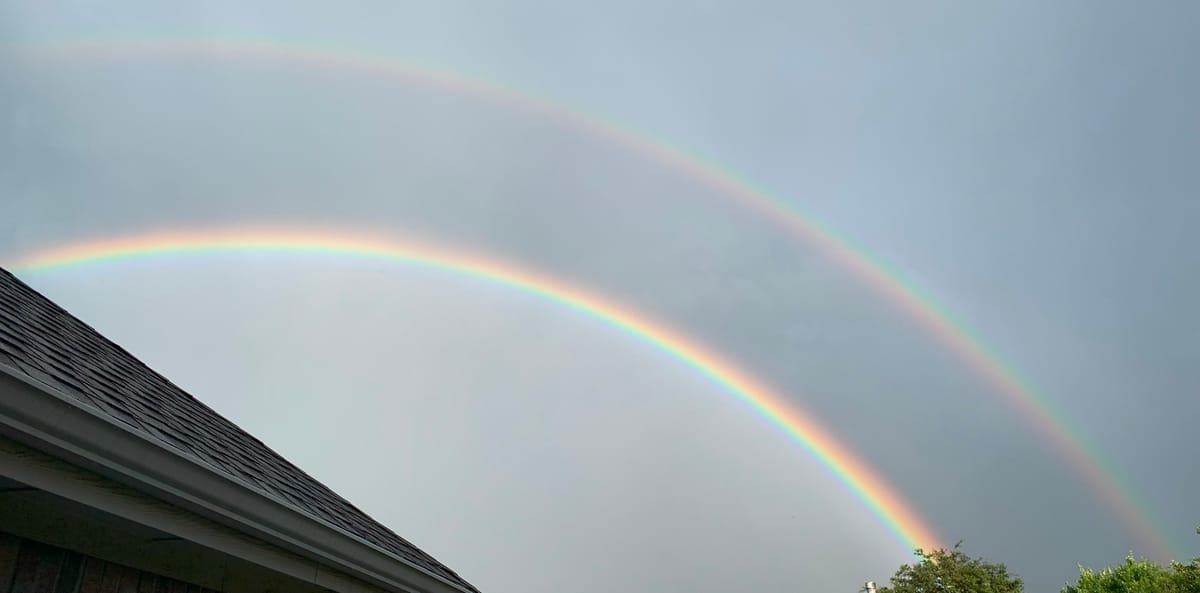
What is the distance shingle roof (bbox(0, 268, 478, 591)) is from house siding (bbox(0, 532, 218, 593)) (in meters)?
0.61

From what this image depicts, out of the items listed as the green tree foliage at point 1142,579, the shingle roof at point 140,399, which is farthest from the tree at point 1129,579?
Answer: the shingle roof at point 140,399

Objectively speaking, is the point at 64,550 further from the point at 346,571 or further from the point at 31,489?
the point at 346,571

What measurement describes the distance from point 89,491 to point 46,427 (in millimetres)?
462

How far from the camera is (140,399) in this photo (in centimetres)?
555

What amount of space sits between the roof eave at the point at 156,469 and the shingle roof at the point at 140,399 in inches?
5.3

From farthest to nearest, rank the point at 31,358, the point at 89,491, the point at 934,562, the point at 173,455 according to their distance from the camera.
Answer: the point at 934,562
the point at 31,358
the point at 173,455
the point at 89,491

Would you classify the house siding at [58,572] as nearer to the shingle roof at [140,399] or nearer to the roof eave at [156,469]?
the roof eave at [156,469]

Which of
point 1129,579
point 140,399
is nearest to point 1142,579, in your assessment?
point 1129,579

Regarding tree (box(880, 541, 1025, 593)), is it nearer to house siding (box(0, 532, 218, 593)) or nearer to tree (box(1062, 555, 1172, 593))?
tree (box(1062, 555, 1172, 593))

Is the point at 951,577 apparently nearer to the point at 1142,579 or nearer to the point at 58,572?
the point at 1142,579

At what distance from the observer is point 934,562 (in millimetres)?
39594

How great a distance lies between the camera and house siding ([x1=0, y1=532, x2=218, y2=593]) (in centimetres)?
321

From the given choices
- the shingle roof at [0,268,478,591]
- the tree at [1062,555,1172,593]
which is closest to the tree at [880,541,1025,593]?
the tree at [1062,555,1172,593]

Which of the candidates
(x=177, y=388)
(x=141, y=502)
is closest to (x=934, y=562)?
(x=177, y=388)
